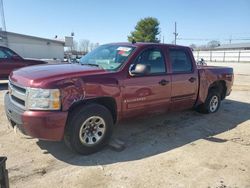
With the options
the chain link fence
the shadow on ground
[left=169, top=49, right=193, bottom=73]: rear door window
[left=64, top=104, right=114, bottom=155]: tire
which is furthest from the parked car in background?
the chain link fence

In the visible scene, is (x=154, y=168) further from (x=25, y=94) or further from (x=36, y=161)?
(x=25, y=94)

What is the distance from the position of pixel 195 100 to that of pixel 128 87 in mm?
2349

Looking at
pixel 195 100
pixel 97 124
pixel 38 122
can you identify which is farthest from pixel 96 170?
pixel 195 100

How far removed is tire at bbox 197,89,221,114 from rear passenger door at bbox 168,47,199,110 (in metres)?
0.84

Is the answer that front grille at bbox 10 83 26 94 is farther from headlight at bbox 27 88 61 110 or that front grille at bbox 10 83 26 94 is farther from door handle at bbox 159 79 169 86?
door handle at bbox 159 79 169 86

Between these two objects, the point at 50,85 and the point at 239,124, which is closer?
the point at 50,85

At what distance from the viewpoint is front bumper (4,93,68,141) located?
3.42 metres

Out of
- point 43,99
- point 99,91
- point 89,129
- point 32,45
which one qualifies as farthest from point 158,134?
point 32,45

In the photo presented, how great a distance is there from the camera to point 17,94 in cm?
380

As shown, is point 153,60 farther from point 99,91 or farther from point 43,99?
point 43,99

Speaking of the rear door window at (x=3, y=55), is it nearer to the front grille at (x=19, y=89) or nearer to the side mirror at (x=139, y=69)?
the front grille at (x=19, y=89)

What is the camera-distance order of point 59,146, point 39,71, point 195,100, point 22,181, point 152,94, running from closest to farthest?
point 22,181
point 39,71
point 59,146
point 152,94
point 195,100

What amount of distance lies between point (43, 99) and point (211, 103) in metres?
4.83

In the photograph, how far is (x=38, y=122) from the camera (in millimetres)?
3418
